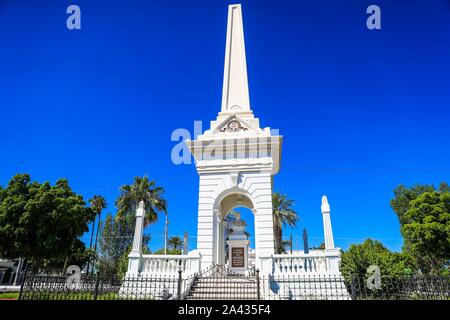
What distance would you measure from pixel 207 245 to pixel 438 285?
9.48 m

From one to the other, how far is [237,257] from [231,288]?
6120 millimetres

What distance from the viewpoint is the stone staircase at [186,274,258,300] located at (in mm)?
11328

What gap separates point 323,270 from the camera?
1256 cm

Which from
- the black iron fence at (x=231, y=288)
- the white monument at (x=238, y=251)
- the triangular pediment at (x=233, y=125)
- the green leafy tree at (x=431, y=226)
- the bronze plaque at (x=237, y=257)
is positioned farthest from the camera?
the green leafy tree at (x=431, y=226)

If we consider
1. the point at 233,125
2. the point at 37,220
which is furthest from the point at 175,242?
the point at 233,125

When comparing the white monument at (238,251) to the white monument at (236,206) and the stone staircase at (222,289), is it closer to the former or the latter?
the white monument at (236,206)

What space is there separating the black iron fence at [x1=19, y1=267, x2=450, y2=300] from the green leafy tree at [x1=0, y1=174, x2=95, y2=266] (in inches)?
572

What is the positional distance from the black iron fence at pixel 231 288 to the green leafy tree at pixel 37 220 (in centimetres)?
1453

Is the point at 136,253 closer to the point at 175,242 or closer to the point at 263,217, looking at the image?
the point at 263,217

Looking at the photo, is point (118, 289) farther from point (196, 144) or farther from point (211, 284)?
point (196, 144)

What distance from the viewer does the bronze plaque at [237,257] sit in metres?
17.3

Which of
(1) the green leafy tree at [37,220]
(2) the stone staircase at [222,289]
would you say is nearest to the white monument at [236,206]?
(2) the stone staircase at [222,289]

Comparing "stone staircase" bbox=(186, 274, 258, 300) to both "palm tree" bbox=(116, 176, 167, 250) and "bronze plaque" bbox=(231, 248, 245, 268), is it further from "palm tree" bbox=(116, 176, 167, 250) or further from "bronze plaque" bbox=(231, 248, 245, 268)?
"palm tree" bbox=(116, 176, 167, 250)

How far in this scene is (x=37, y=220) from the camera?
934 inches
